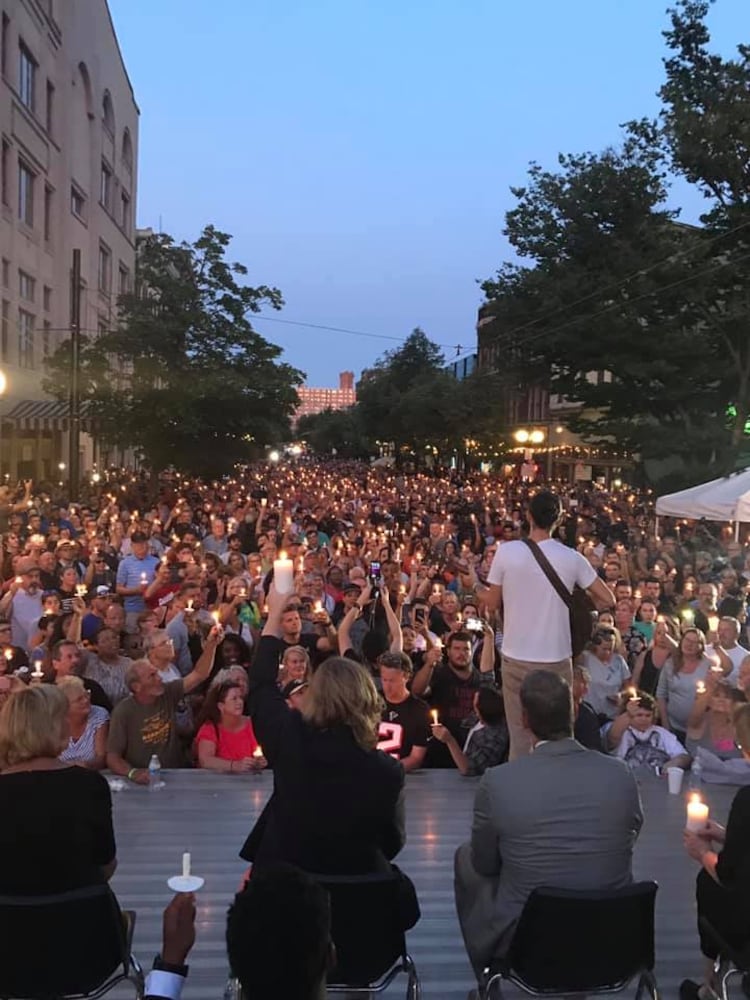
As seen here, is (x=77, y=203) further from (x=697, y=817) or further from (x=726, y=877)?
(x=726, y=877)

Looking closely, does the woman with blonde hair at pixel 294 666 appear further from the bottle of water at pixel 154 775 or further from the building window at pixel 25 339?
the building window at pixel 25 339

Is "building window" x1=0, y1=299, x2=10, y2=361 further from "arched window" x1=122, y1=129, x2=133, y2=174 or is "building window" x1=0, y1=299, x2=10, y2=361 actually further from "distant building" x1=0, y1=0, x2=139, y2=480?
"arched window" x1=122, y1=129, x2=133, y2=174

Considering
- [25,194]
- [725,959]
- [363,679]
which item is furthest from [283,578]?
[25,194]

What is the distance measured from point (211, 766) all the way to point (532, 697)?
344cm

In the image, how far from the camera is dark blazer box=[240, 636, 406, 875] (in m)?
3.36

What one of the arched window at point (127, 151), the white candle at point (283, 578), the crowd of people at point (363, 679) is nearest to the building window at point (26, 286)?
the crowd of people at point (363, 679)

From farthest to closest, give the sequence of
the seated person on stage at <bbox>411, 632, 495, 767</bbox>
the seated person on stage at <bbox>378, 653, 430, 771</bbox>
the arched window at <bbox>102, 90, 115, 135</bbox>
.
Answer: the arched window at <bbox>102, 90, 115, 135</bbox> < the seated person on stage at <bbox>411, 632, 495, 767</bbox> < the seated person on stage at <bbox>378, 653, 430, 771</bbox>

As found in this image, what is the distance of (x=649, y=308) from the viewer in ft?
100.0

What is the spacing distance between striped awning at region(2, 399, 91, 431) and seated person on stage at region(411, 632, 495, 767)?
2398 cm

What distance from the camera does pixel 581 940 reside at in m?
3.30

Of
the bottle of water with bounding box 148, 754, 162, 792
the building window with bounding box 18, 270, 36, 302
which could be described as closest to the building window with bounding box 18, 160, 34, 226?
the building window with bounding box 18, 270, 36, 302

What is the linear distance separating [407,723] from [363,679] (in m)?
3.27

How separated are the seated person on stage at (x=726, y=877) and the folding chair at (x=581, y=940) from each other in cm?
40

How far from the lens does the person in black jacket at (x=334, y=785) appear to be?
3.36 m
